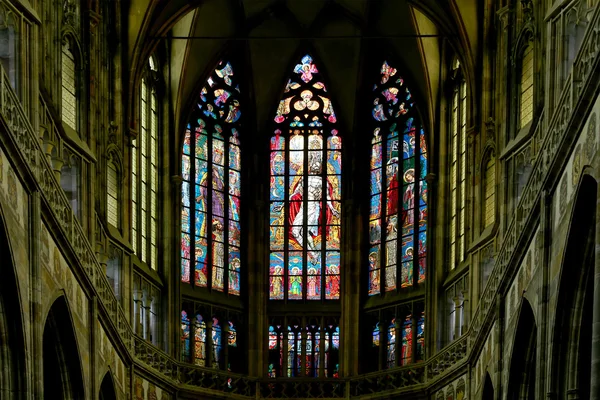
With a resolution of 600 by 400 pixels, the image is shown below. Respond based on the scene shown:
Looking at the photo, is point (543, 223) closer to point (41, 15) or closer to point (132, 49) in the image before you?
point (41, 15)

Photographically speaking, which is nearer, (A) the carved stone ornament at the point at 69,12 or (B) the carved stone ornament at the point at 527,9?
(B) the carved stone ornament at the point at 527,9

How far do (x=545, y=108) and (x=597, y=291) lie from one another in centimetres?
839

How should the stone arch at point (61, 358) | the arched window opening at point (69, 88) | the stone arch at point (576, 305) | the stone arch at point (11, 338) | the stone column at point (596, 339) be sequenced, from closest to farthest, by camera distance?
1. the stone column at point (596, 339)
2. the stone arch at point (576, 305)
3. the stone arch at point (11, 338)
4. the stone arch at point (61, 358)
5. the arched window opening at point (69, 88)

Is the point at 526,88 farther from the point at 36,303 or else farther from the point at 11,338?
the point at 11,338

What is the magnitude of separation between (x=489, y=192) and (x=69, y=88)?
10.5m

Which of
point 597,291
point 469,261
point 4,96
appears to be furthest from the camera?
point 469,261

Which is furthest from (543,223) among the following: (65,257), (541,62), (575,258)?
(65,257)

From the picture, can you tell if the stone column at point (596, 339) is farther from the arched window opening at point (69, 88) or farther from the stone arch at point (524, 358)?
the arched window opening at point (69, 88)

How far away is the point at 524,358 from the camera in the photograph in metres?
40.1

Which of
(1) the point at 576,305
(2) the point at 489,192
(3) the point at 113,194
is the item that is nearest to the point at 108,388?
(3) the point at 113,194

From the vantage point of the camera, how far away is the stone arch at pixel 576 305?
3369 centimetres

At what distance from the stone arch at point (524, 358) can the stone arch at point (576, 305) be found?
346 centimetres

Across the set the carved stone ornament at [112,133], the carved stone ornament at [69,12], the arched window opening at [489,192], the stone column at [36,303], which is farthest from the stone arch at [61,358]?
the arched window opening at [489,192]

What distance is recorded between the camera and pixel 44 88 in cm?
4075
